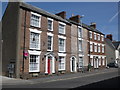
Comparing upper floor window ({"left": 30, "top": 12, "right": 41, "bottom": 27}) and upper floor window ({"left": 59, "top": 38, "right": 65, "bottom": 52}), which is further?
upper floor window ({"left": 59, "top": 38, "right": 65, "bottom": 52})

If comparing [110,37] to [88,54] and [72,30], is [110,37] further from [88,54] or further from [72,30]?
[72,30]

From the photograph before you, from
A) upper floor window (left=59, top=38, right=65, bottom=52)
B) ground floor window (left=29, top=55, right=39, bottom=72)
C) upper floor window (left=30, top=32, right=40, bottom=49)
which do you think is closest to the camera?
ground floor window (left=29, top=55, right=39, bottom=72)

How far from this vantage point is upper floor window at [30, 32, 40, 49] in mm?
19192

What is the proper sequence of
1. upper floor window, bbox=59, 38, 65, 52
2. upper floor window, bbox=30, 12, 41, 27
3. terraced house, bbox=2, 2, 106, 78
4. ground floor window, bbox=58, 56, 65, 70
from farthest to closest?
upper floor window, bbox=59, 38, 65, 52 → ground floor window, bbox=58, 56, 65, 70 → upper floor window, bbox=30, 12, 41, 27 → terraced house, bbox=2, 2, 106, 78

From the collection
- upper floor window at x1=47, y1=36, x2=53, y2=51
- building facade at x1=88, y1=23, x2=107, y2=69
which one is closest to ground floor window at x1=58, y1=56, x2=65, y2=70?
upper floor window at x1=47, y1=36, x2=53, y2=51

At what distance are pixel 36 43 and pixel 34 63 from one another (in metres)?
2.53

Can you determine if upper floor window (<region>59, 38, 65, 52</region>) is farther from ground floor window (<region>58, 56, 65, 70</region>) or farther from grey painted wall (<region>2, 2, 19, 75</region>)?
grey painted wall (<region>2, 2, 19, 75</region>)

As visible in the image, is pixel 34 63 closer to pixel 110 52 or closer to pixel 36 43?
pixel 36 43

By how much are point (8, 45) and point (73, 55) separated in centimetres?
1073

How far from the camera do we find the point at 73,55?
2588cm

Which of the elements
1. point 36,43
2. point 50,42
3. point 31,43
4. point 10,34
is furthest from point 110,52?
point 10,34

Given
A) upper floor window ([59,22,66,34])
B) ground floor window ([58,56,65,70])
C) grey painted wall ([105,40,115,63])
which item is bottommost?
ground floor window ([58,56,65,70])

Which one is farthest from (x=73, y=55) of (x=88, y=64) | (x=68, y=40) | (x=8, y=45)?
(x=8, y=45)

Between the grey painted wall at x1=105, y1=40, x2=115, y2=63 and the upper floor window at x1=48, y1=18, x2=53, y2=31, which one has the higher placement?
the upper floor window at x1=48, y1=18, x2=53, y2=31
